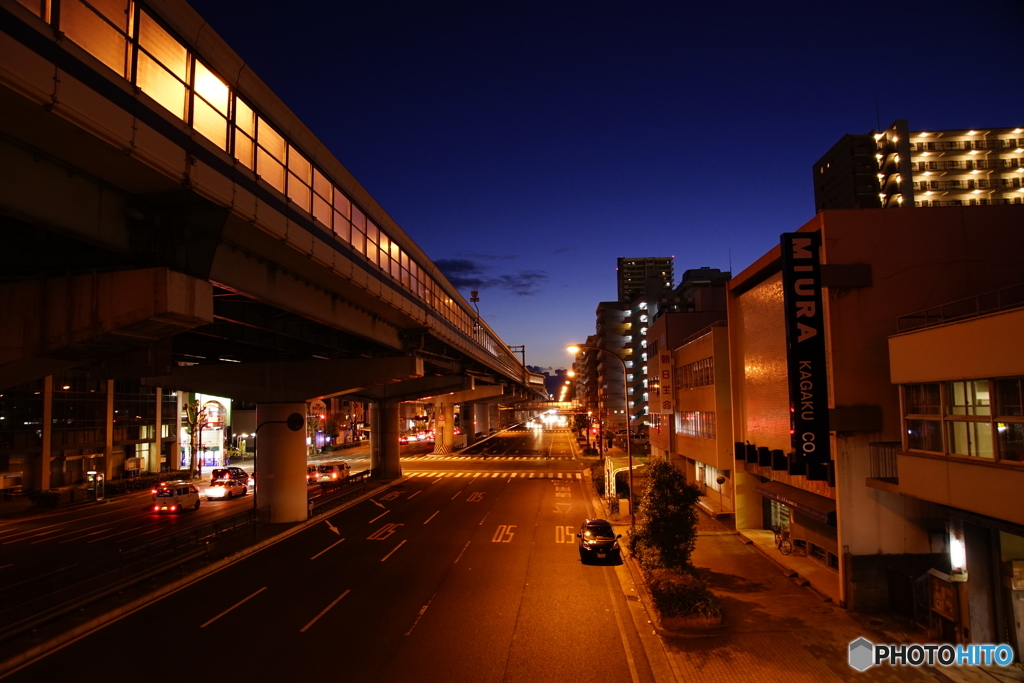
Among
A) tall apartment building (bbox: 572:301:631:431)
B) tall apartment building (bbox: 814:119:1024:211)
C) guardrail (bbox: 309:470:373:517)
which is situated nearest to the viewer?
guardrail (bbox: 309:470:373:517)

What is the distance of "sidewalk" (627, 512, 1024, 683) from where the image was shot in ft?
37.4

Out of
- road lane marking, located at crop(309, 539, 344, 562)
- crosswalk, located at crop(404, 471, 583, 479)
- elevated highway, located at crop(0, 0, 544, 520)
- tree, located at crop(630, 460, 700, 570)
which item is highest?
elevated highway, located at crop(0, 0, 544, 520)

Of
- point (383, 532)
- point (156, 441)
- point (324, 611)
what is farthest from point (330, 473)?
point (324, 611)

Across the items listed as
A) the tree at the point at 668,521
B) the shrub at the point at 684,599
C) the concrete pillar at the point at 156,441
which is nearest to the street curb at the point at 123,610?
the shrub at the point at 684,599

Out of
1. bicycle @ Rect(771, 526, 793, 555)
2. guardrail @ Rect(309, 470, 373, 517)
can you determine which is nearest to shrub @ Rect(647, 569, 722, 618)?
bicycle @ Rect(771, 526, 793, 555)

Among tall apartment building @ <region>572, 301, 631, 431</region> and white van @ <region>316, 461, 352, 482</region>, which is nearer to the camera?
white van @ <region>316, 461, 352, 482</region>

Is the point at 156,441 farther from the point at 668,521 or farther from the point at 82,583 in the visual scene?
the point at 668,521

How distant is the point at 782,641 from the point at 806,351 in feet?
25.7

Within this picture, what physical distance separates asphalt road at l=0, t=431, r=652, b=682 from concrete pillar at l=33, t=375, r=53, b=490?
28100mm

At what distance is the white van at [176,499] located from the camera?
3359cm

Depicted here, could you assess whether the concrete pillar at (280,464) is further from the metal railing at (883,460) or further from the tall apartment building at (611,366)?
the tall apartment building at (611,366)

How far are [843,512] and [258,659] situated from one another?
14.9 metres

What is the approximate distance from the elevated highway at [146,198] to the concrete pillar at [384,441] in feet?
90.5

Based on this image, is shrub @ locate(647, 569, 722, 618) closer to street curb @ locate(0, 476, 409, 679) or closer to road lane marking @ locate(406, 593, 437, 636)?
road lane marking @ locate(406, 593, 437, 636)
